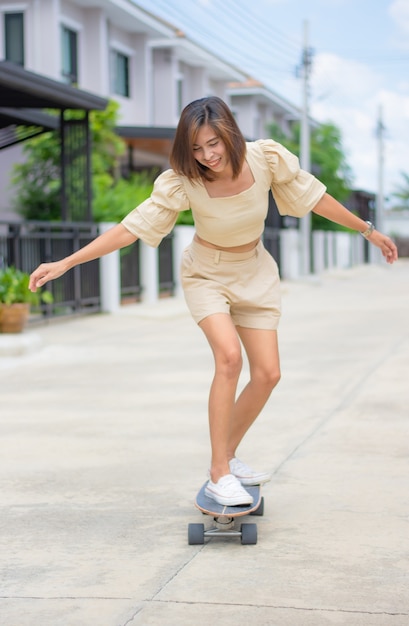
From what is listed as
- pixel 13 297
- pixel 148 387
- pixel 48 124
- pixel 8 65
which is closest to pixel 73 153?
pixel 48 124

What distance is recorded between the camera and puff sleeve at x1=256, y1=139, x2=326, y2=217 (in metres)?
4.72

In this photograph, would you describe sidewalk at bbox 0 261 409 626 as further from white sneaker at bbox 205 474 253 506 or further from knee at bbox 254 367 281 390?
knee at bbox 254 367 281 390

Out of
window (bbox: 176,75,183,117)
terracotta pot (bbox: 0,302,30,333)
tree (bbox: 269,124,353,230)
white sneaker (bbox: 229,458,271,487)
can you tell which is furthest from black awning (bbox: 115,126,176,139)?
white sneaker (bbox: 229,458,271,487)

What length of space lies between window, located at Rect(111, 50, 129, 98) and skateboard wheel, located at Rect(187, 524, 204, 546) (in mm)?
25990

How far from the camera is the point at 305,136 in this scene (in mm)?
31844

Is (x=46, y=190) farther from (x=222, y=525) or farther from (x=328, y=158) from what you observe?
(x=328, y=158)

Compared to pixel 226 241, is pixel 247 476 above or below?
below

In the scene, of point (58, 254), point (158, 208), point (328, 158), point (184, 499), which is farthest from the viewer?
point (328, 158)

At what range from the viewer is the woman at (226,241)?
14.8 feet

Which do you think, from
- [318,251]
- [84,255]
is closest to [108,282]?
[84,255]

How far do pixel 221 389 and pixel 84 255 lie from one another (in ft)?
2.79

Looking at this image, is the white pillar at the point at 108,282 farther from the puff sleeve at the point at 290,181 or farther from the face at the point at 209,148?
the face at the point at 209,148

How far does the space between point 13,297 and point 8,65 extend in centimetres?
313

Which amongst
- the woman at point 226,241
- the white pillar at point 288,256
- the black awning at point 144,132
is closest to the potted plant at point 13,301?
the woman at point 226,241
